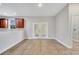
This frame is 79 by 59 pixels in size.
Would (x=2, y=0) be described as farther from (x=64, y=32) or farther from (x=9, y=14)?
(x=64, y=32)

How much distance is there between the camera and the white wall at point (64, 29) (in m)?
4.75

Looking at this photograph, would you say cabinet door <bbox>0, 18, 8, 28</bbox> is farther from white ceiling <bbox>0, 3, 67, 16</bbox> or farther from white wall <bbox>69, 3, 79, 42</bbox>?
white wall <bbox>69, 3, 79, 42</bbox>

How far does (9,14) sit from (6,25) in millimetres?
327

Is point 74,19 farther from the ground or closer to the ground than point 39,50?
farther from the ground

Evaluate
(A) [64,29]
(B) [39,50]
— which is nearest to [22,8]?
(B) [39,50]

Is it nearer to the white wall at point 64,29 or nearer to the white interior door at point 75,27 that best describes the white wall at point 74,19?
the white interior door at point 75,27

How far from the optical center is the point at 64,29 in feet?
17.4

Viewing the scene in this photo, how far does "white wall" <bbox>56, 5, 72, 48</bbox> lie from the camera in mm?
4750

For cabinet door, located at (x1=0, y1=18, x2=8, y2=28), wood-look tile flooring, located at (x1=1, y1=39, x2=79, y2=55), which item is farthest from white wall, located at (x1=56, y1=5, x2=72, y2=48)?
cabinet door, located at (x1=0, y1=18, x2=8, y2=28)

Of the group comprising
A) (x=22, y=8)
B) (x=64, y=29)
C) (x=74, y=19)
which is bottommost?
(x=64, y=29)

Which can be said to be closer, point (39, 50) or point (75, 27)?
point (39, 50)

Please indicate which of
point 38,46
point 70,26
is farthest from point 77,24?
point 38,46

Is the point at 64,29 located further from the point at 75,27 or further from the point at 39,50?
the point at 39,50

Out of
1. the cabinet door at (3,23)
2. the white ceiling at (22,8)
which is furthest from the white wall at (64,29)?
the cabinet door at (3,23)
